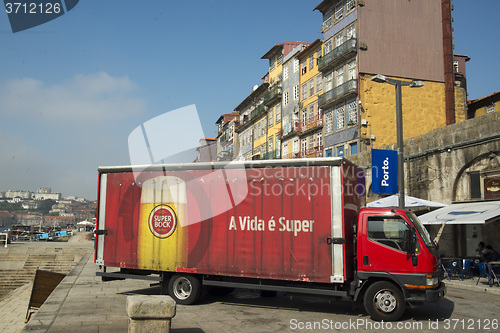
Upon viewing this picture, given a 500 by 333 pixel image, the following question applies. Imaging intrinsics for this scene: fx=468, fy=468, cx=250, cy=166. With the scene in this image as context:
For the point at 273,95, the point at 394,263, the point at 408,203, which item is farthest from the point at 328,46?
the point at 394,263

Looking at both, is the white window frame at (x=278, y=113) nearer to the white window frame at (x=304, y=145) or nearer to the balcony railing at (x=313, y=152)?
the white window frame at (x=304, y=145)

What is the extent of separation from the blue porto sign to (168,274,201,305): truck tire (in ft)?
33.4

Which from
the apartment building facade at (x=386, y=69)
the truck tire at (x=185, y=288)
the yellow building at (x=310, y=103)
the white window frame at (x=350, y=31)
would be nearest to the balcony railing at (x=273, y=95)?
the yellow building at (x=310, y=103)

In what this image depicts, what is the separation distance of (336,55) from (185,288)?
2932 cm

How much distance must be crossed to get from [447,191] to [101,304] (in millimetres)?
17003

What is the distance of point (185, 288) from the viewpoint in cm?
1146

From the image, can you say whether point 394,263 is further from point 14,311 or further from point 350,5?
point 350,5

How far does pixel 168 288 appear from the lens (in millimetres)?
11492

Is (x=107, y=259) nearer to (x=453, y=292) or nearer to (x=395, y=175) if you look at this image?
(x=453, y=292)

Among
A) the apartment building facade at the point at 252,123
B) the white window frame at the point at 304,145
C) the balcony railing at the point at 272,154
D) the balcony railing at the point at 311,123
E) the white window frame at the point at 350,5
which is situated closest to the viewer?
the white window frame at the point at 350,5

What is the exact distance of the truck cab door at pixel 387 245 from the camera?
9.48 meters

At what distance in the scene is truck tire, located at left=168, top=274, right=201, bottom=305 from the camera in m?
11.2

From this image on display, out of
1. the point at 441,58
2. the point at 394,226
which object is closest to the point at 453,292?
the point at 394,226

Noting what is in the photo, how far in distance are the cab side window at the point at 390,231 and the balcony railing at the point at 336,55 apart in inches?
1081
